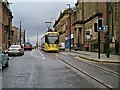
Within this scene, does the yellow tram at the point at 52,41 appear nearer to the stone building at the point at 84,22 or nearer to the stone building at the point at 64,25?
the stone building at the point at 84,22

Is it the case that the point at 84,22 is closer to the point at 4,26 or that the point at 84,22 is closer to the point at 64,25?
the point at 4,26

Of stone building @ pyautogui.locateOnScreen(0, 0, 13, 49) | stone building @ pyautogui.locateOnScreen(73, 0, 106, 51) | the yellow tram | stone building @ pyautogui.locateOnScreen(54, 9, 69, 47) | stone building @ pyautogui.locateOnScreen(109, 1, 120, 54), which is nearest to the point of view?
stone building @ pyautogui.locateOnScreen(109, 1, 120, 54)

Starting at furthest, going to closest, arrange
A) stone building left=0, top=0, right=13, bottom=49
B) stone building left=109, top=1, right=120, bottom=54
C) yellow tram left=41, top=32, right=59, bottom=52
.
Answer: stone building left=0, top=0, right=13, bottom=49
yellow tram left=41, top=32, right=59, bottom=52
stone building left=109, top=1, right=120, bottom=54

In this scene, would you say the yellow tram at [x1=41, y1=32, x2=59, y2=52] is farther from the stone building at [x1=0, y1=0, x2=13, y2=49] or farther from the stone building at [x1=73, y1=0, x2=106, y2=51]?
the stone building at [x1=0, y1=0, x2=13, y2=49]

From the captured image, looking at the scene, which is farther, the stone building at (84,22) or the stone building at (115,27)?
the stone building at (84,22)

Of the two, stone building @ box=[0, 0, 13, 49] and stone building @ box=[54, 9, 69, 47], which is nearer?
stone building @ box=[0, 0, 13, 49]

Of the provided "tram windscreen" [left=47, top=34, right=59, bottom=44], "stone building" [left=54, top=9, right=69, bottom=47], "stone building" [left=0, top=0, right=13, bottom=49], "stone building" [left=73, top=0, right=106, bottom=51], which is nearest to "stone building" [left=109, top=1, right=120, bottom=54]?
"tram windscreen" [left=47, top=34, right=59, bottom=44]

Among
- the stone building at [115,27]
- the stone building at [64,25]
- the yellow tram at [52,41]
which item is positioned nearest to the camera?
the stone building at [115,27]

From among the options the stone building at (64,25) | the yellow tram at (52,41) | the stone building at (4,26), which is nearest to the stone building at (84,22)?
the yellow tram at (52,41)

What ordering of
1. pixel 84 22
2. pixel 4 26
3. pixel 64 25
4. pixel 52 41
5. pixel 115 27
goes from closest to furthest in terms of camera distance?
pixel 115 27 < pixel 52 41 < pixel 84 22 < pixel 4 26 < pixel 64 25

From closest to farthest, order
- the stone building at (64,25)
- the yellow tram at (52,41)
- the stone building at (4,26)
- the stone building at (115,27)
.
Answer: the stone building at (115,27), the yellow tram at (52,41), the stone building at (4,26), the stone building at (64,25)

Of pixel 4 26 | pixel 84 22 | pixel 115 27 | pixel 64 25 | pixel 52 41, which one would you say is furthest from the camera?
pixel 64 25

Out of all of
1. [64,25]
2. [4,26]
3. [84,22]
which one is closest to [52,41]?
[84,22]

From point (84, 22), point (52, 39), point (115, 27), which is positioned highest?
point (84, 22)
